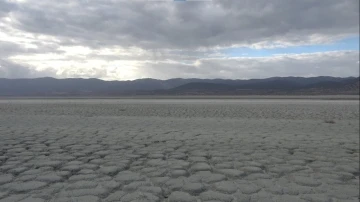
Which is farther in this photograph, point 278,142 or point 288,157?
point 278,142

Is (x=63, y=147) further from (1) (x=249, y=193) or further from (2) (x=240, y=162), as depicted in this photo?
(1) (x=249, y=193)

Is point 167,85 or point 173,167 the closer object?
point 173,167

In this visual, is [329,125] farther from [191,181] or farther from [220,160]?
[191,181]

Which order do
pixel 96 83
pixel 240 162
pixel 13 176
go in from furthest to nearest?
pixel 96 83 < pixel 240 162 < pixel 13 176

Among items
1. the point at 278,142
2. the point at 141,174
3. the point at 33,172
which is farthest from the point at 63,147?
the point at 278,142

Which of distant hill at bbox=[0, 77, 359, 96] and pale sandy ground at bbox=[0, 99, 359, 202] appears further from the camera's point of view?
distant hill at bbox=[0, 77, 359, 96]

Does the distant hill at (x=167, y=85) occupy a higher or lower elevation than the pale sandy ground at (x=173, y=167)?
higher

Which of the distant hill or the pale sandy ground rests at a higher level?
the distant hill

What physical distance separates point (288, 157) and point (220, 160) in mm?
1305

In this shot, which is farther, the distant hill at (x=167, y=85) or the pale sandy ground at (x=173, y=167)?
the distant hill at (x=167, y=85)

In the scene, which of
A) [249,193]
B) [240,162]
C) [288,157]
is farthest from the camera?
[288,157]

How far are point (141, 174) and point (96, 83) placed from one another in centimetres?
13340

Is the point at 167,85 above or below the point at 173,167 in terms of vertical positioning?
above

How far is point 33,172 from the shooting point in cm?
388
